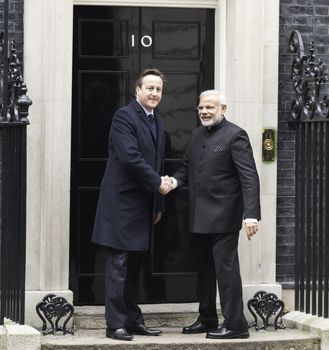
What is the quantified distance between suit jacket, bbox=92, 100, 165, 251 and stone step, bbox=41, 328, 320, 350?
670mm

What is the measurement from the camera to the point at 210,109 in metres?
8.86

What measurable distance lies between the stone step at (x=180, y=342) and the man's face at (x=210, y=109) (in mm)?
1550

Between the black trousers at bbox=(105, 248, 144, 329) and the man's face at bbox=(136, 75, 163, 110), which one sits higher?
the man's face at bbox=(136, 75, 163, 110)

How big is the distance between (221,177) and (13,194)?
4.83 ft

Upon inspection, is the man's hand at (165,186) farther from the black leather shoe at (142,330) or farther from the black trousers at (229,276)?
the black leather shoe at (142,330)

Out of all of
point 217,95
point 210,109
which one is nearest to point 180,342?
point 210,109

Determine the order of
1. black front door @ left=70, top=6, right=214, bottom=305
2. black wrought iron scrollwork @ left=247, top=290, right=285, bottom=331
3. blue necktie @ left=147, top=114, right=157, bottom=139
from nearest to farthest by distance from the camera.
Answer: blue necktie @ left=147, top=114, right=157, bottom=139 < black wrought iron scrollwork @ left=247, top=290, right=285, bottom=331 < black front door @ left=70, top=6, right=214, bottom=305

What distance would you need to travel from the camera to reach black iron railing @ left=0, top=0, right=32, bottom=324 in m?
8.62

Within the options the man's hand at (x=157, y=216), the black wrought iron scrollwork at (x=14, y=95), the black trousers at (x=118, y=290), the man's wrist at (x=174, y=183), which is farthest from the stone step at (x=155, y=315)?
the black wrought iron scrollwork at (x=14, y=95)

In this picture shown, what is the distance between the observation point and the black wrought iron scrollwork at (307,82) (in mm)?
9109

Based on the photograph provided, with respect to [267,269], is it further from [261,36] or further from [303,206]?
[261,36]

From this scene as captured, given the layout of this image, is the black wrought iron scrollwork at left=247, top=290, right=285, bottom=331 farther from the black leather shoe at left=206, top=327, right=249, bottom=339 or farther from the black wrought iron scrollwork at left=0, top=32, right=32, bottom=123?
the black wrought iron scrollwork at left=0, top=32, right=32, bottom=123

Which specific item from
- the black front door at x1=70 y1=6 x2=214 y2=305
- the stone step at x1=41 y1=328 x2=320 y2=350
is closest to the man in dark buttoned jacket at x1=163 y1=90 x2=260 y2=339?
the stone step at x1=41 y1=328 x2=320 y2=350

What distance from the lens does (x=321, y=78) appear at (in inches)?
356
